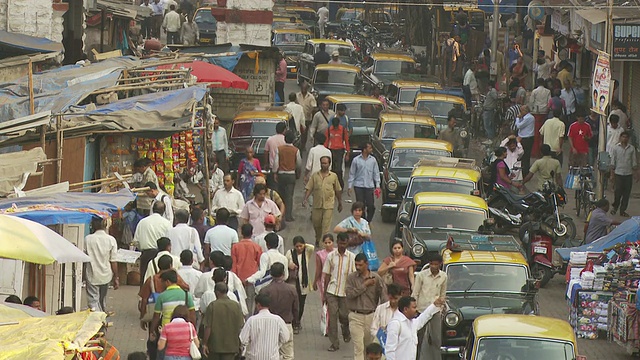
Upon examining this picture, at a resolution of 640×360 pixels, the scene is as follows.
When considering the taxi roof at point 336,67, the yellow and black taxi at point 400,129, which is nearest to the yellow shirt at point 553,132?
the yellow and black taxi at point 400,129

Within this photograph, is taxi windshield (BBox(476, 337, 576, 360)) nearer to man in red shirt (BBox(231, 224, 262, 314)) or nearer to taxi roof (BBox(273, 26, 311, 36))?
man in red shirt (BBox(231, 224, 262, 314))

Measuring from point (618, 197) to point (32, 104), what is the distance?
11.1 meters

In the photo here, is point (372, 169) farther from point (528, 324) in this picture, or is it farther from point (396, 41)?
point (396, 41)

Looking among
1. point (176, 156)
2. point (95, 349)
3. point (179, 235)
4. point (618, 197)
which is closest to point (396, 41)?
point (618, 197)

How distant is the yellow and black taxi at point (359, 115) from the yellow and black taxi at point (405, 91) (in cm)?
308

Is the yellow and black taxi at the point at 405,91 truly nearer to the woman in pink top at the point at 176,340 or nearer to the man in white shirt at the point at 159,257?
the man in white shirt at the point at 159,257

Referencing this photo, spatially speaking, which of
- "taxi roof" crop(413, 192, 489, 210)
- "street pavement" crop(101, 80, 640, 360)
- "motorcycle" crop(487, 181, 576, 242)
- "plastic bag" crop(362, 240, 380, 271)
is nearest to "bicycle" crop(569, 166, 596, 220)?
"motorcycle" crop(487, 181, 576, 242)

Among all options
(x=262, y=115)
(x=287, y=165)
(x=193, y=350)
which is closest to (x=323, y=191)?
(x=287, y=165)

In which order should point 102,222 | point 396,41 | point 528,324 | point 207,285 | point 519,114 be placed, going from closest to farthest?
point 528,324
point 207,285
point 102,222
point 519,114
point 396,41

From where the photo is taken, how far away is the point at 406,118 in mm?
29312

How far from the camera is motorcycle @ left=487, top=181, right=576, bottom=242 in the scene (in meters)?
22.9

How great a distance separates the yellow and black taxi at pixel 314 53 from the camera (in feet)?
135

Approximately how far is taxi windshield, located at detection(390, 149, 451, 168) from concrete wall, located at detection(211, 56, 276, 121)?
7694mm

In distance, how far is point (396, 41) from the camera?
54844 millimetres
